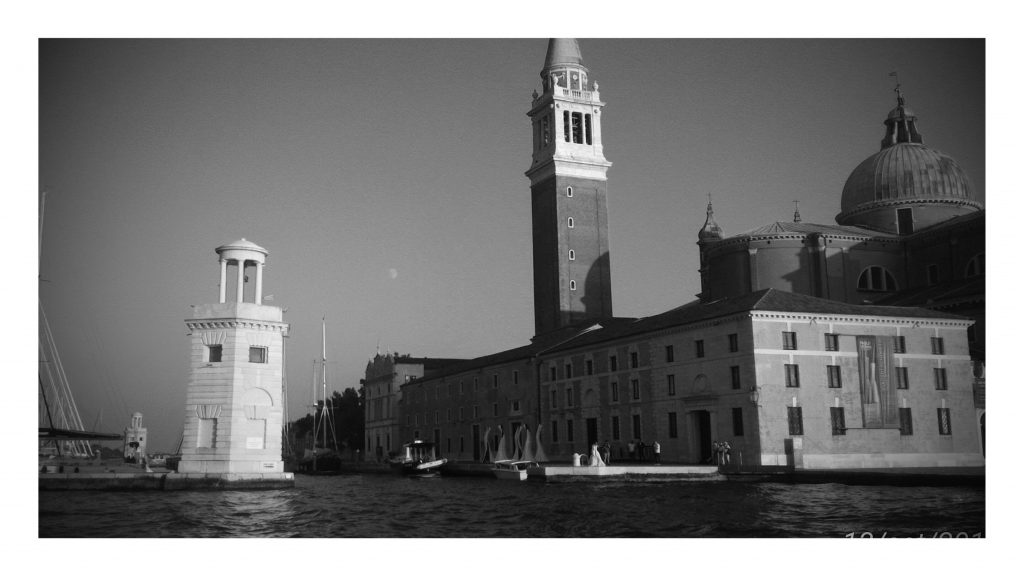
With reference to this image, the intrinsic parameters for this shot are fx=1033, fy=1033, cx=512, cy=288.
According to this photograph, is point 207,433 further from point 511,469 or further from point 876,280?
point 876,280

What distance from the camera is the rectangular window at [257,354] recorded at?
86.9ft

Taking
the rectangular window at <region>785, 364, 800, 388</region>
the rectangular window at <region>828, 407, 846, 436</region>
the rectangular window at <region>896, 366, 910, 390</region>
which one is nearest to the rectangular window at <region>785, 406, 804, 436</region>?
the rectangular window at <region>785, 364, 800, 388</region>

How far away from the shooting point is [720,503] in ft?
67.8

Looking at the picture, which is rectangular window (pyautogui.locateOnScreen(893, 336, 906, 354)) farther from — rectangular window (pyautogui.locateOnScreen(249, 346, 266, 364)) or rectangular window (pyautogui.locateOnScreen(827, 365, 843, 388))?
rectangular window (pyautogui.locateOnScreen(249, 346, 266, 364))

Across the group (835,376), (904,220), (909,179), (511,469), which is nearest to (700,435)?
(835,376)

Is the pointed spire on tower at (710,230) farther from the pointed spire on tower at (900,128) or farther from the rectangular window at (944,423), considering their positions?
the rectangular window at (944,423)

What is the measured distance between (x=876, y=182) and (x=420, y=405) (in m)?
28.0

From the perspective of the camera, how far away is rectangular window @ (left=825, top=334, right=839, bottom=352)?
30.5m

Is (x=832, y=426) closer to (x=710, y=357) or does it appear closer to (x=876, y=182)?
(x=710, y=357)

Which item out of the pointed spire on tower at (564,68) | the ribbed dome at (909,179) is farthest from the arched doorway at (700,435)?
the pointed spire on tower at (564,68)

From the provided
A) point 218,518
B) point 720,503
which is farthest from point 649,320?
point 218,518

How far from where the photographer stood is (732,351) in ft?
102

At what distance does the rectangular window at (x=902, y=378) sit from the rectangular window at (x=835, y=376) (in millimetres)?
1672

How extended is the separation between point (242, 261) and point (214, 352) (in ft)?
7.99
